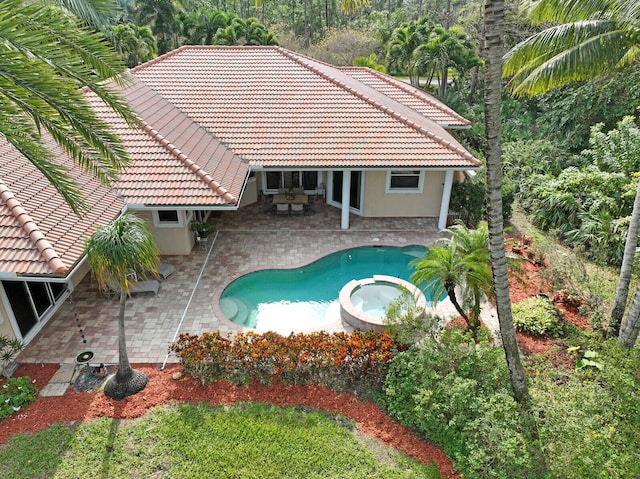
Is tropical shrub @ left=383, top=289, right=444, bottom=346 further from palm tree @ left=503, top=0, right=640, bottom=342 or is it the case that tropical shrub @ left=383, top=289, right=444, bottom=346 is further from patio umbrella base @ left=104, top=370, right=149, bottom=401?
patio umbrella base @ left=104, top=370, right=149, bottom=401

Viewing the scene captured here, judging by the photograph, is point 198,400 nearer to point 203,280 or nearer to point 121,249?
point 121,249

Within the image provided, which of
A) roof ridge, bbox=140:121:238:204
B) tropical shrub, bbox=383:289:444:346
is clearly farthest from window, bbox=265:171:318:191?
tropical shrub, bbox=383:289:444:346

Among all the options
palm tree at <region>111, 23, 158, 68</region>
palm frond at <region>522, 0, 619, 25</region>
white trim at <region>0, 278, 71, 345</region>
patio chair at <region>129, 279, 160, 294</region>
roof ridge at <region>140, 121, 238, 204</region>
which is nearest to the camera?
palm frond at <region>522, 0, 619, 25</region>

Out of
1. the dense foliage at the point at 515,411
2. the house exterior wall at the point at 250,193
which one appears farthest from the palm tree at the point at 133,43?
the dense foliage at the point at 515,411

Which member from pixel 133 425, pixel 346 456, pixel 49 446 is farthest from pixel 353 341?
pixel 49 446

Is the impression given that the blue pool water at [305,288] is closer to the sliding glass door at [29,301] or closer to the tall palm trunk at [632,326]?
the sliding glass door at [29,301]

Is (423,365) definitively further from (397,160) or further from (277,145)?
(277,145)
